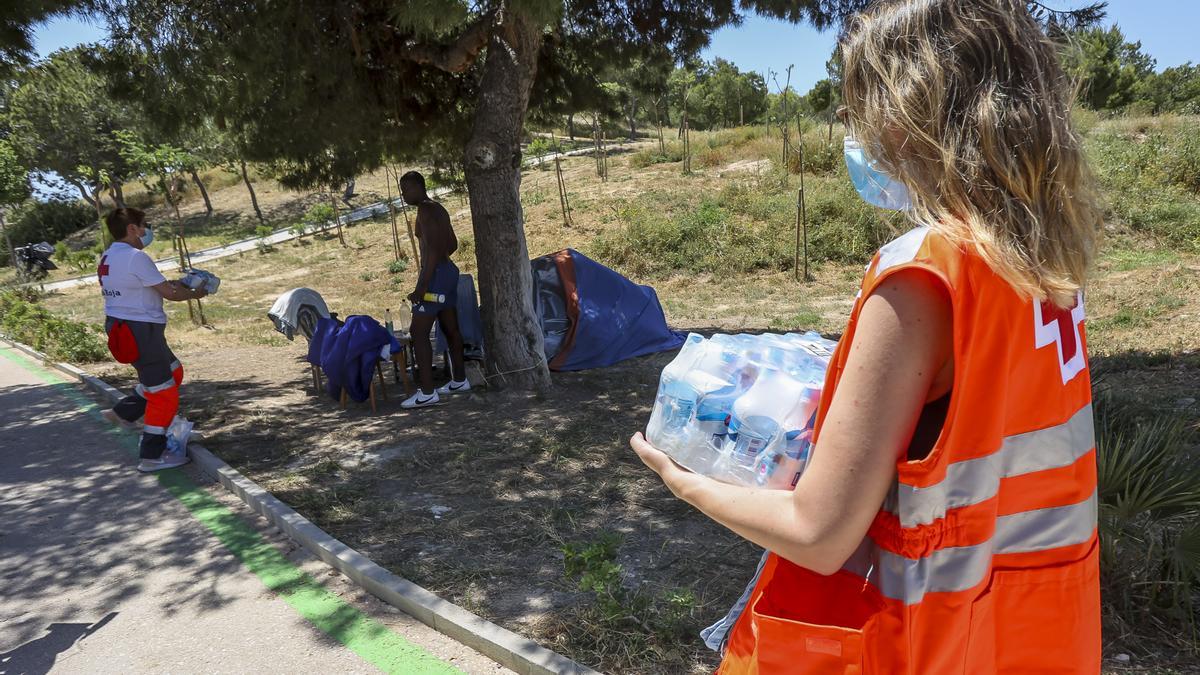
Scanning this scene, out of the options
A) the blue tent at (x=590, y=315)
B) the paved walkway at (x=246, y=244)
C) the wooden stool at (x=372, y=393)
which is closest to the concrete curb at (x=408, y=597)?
the wooden stool at (x=372, y=393)

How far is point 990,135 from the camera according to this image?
3.19 feet

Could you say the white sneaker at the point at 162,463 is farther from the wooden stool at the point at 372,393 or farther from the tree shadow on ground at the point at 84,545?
the wooden stool at the point at 372,393

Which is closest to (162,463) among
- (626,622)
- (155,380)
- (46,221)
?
(155,380)

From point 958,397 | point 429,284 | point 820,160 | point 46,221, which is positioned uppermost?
point 46,221

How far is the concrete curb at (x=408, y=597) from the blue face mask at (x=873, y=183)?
7.54 feet

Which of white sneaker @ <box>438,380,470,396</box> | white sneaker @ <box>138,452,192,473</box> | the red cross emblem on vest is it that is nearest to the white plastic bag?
white sneaker @ <box>138,452,192,473</box>

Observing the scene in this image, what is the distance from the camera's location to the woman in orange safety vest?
3.10 ft

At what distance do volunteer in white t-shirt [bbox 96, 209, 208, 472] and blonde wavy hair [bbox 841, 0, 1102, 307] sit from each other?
5754 mm

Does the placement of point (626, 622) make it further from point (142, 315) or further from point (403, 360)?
point (403, 360)

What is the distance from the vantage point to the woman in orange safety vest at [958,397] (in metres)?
0.95

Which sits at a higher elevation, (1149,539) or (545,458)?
(1149,539)

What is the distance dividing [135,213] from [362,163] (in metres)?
3.47

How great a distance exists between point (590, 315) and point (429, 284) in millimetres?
1984

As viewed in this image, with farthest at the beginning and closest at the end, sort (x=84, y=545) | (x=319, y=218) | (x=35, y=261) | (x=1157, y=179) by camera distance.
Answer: (x=35, y=261) < (x=319, y=218) < (x=1157, y=179) < (x=84, y=545)
